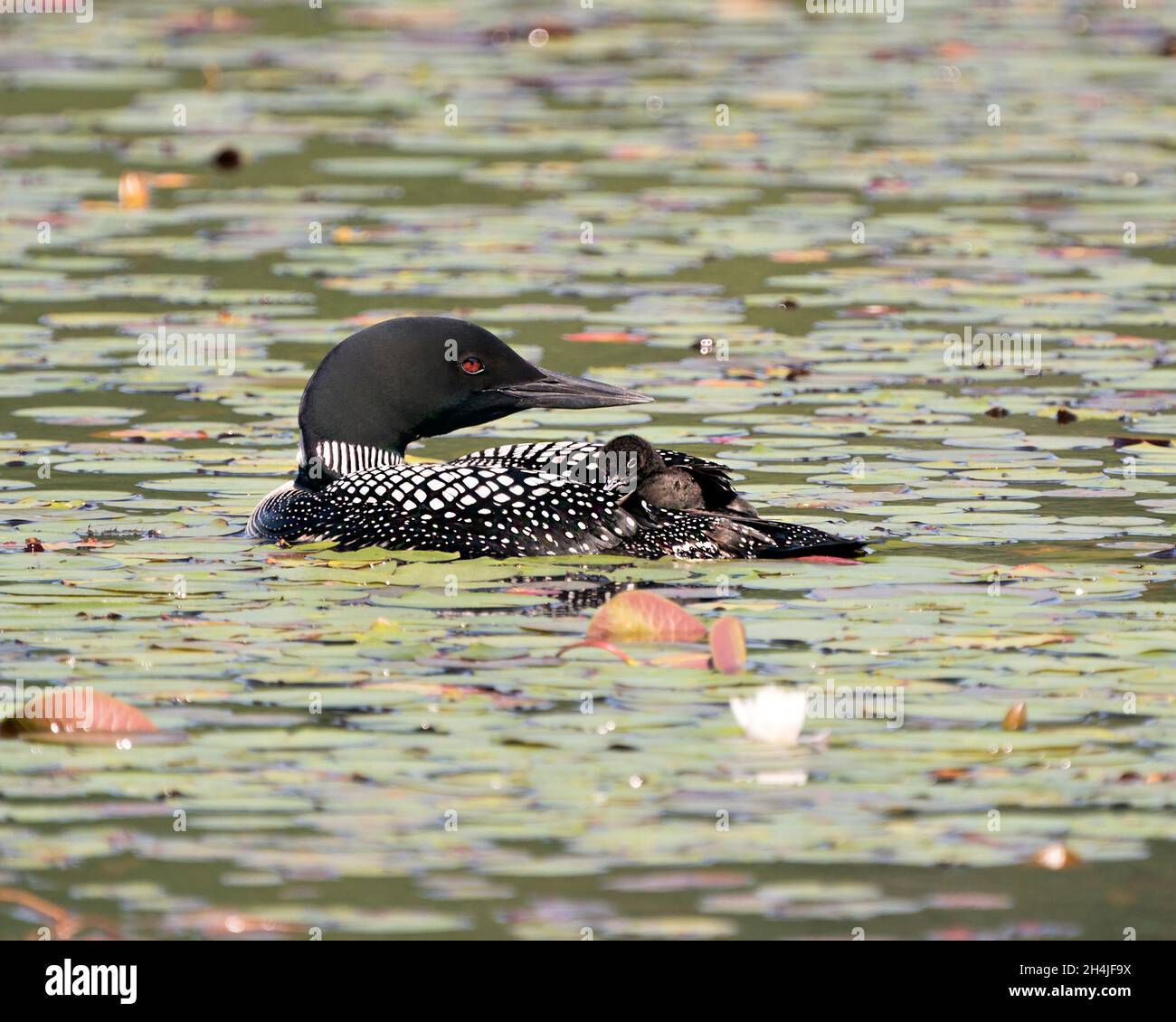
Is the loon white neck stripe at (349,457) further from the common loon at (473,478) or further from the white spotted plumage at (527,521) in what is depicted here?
the white spotted plumage at (527,521)

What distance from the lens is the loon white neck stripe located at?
A: 791 cm

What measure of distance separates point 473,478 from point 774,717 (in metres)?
2.16

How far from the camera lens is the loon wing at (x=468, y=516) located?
7.43 m

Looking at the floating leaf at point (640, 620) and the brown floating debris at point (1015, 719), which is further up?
the floating leaf at point (640, 620)

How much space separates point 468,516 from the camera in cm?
745

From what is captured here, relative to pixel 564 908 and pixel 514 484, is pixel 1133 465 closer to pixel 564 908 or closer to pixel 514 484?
pixel 514 484

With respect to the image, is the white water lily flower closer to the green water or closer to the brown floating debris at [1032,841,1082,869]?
the green water

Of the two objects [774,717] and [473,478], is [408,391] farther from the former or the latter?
[774,717]

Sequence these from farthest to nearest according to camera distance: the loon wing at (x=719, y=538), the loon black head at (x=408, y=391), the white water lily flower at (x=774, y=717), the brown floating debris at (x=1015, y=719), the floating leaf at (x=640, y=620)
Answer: the loon black head at (x=408, y=391) < the loon wing at (x=719, y=538) < the floating leaf at (x=640, y=620) < the brown floating debris at (x=1015, y=719) < the white water lily flower at (x=774, y=717)

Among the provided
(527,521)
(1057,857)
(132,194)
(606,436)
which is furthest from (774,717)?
(132,194)

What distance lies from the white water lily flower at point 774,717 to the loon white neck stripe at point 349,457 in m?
2.56

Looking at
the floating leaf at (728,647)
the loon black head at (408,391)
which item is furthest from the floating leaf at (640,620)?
the loon black head at (408,391)

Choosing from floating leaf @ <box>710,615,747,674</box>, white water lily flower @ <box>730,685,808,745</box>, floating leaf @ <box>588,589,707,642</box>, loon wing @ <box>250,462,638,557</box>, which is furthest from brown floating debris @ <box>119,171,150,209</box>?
white water lily flower @ <box>730,685,808,745</box>

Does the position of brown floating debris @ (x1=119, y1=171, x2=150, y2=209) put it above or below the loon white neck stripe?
above
